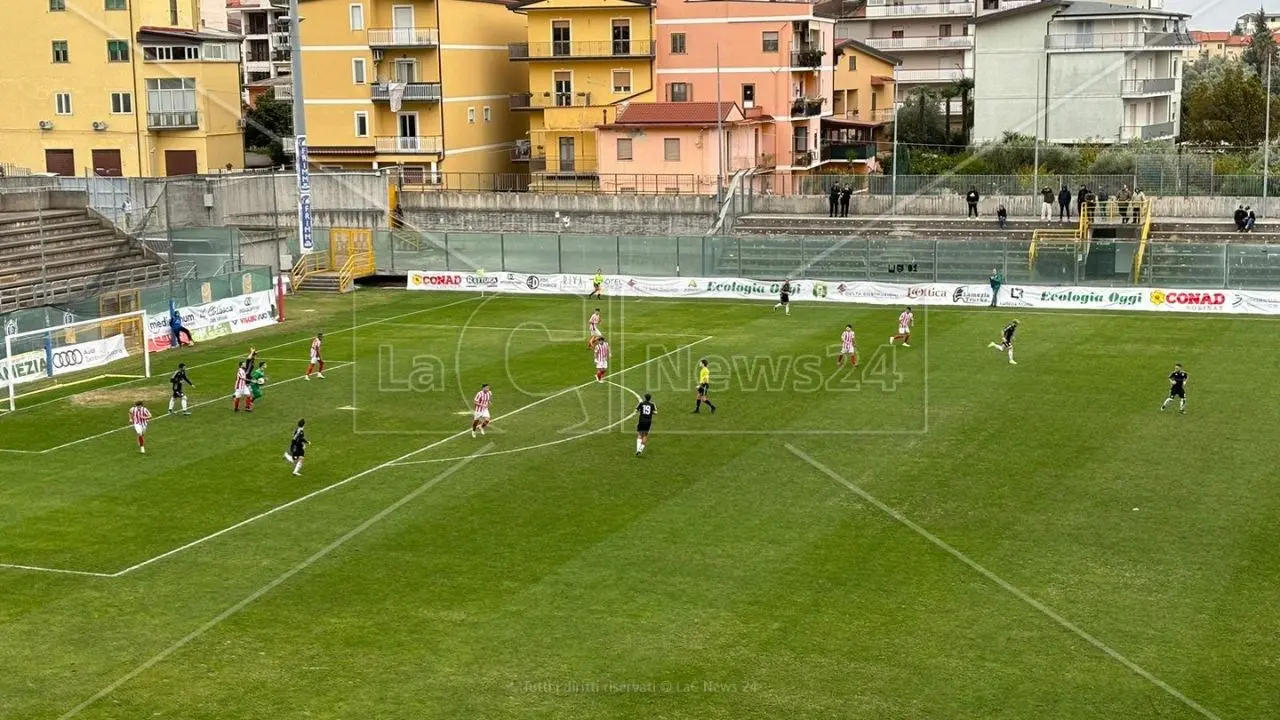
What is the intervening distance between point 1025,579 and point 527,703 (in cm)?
1012

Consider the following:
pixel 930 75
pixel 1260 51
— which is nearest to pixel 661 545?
pixel 930 75

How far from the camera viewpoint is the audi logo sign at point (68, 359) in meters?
48.2

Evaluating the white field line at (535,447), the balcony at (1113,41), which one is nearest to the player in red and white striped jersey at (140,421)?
the white field line at (535,447)

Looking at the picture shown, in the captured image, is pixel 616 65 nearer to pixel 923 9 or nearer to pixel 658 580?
pixel 923 9

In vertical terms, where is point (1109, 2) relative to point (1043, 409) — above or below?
above

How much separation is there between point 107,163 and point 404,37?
19.1 m

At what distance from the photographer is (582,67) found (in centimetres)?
9069

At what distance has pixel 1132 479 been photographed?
33094mm

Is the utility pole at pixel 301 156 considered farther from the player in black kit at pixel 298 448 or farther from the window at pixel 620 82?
the player in black kit at pixel 298 448

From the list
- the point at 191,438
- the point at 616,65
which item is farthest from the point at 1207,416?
the point at 616,65

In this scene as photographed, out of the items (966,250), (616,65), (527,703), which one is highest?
(616,65)

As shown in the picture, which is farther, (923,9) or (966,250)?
(923,9)

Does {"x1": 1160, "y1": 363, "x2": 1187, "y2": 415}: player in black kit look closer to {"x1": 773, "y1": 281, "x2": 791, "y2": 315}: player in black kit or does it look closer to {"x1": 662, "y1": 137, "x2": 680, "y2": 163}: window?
{"x1": 773, "y1": 281, "x2": 791, "y2": 315}: player in black kit

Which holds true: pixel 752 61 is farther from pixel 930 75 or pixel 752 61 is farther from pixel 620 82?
pixel 930 75
